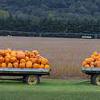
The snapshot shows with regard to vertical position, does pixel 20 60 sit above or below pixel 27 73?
above

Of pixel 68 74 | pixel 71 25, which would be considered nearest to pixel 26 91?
pixel 68 74

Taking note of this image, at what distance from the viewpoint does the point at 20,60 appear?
1527 centimetres

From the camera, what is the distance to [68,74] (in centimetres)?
1905

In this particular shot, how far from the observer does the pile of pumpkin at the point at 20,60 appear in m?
15.1

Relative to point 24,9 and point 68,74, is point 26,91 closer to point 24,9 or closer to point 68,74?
point 68,74

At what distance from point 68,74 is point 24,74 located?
429 centimetres

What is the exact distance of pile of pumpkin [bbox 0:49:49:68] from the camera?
15094 millimetres
